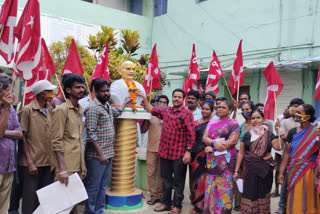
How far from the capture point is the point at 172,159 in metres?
4.41

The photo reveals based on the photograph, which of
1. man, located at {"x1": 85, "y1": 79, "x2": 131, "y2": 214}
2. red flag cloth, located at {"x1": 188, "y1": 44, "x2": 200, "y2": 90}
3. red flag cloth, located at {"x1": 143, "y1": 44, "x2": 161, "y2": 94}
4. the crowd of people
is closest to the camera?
the crowd of people

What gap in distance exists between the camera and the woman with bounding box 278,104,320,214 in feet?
11.0

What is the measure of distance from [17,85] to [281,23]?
842 cm

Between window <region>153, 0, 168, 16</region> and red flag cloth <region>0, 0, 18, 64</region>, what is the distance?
10466 mm

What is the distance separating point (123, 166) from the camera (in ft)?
15.1

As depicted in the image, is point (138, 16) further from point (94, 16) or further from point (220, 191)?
point (220, 191)

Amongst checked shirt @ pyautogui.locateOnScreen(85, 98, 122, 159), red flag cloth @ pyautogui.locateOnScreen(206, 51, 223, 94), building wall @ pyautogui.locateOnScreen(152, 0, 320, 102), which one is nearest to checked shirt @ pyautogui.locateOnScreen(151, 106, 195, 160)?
checked shirt @ pyautogui.locateOnScreen(85, 98, 122, 159)

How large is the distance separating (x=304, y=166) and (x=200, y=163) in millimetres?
1509

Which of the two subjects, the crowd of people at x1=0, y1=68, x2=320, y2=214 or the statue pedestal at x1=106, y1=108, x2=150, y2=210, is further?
the statue pedestal at x1=106, y1=108, x2=150, y2=210

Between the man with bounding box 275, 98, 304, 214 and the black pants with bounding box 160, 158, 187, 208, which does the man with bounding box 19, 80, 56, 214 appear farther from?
the man with bounding box 275, 98, 304, 214

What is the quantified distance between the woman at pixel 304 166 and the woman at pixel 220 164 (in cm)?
69

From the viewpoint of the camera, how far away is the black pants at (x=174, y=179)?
4.45 meters

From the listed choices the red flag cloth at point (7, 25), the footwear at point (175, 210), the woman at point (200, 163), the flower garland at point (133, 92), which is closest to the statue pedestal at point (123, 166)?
the flower garland at point (133, 92)

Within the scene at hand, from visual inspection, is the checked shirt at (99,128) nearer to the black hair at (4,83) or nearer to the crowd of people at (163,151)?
the crowd of people at (163,151)
